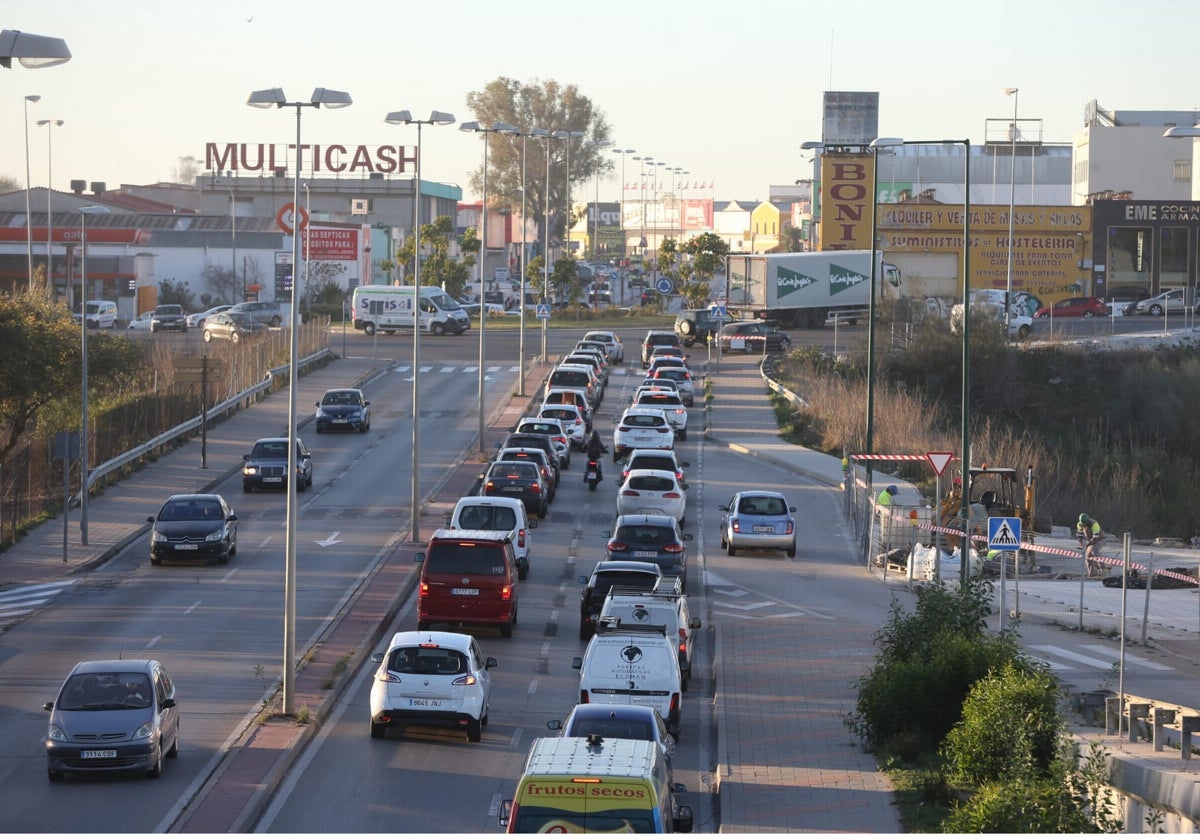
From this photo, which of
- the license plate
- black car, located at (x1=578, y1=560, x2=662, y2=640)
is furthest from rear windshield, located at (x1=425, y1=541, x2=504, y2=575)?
the license plate

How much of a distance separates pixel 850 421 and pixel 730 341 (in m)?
22.4

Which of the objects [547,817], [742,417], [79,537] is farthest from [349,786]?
[742,417]

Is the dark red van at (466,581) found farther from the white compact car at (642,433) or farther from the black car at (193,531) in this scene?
the white compact car at (642,433)

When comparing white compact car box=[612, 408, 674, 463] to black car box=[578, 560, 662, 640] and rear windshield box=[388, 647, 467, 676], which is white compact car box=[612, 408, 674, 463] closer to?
black car box=[578, 560, 662, 640]

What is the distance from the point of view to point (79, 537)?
114ft

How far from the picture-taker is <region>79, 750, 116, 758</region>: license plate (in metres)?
17.0

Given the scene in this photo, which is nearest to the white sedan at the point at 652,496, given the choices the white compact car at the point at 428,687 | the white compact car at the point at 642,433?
the white compact car at the point at 642,433

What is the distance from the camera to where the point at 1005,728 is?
585 inches

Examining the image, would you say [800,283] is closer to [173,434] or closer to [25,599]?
[173,434]

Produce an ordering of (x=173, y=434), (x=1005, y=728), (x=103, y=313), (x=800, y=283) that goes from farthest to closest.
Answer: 1. (x=103, y=313)
2. (x=800, y=283)
3. (x=173, y=434)
4. (x=1005, y=728)

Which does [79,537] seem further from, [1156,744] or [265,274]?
[265,274]

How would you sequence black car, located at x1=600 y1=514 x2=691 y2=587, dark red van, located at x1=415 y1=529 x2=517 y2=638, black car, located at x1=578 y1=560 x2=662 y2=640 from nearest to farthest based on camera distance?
dark red van, located at x1=415 y1=529 x2=517 y2=638, black car, located at x1=578 y1=560 x2=662 y2=640, black car, located at x1=600 y1=514 x2=691 y2=587

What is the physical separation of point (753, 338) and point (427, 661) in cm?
5437

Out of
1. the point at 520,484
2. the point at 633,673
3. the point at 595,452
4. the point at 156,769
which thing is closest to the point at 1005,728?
the point at 633,673
